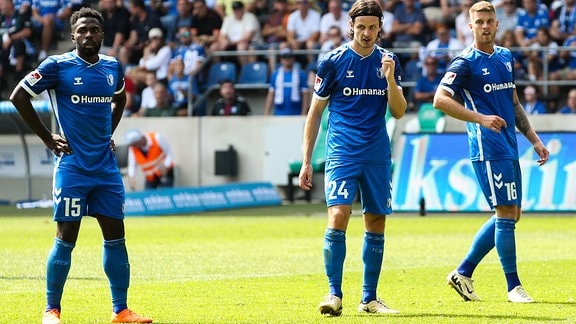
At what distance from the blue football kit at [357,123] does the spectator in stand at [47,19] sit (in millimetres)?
21715

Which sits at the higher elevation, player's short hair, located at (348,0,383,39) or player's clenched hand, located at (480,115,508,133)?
player's short hair, located at (348,0,383,39)

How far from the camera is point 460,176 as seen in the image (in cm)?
2336

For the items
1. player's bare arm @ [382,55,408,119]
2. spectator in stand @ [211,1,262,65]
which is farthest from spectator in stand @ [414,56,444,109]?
player's bare arm @ [382,55,408,119]

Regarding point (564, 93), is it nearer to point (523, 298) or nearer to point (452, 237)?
point (452, 237)


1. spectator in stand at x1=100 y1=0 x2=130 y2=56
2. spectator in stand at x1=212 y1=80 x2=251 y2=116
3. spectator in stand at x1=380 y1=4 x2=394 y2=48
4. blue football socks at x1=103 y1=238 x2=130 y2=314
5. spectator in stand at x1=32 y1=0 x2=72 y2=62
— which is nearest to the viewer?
blue football socks at x1=103 y1=238 x2=130 y2=314

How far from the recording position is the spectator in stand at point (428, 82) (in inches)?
1022

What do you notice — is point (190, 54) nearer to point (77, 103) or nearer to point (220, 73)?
point (220, 73)

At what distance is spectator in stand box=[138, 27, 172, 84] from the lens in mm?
29281

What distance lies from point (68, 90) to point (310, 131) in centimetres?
187

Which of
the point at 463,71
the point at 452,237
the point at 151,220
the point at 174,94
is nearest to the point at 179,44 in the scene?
the point at 174,94

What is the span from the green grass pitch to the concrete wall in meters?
5.11

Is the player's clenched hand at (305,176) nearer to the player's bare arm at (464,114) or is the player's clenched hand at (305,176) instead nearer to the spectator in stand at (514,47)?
the player's bare arm at (464,114)

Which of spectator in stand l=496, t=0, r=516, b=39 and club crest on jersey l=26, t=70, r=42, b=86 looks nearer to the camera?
club crest on jersey l=26, t=70, r=42, b=86

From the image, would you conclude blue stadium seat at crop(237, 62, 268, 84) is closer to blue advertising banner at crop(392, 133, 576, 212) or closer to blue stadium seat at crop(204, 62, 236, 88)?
blue stadium seat at crop(204, 62, 236, 88)
